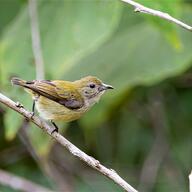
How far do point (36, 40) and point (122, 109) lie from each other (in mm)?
1844

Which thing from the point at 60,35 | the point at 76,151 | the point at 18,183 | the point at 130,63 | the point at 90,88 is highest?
the point at 130,63

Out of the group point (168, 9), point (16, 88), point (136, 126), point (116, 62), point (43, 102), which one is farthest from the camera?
point (136, 126)

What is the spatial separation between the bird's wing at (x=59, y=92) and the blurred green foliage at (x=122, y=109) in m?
0.63

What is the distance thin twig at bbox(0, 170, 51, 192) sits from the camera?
5434mm

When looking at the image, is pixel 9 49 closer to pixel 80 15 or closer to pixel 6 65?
pixel 6 65

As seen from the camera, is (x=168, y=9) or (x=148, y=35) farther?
(x=148, y=35)

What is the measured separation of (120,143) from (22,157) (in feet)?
3.06

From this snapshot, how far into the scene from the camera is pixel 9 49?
191 inches

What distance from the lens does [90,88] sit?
4617mm

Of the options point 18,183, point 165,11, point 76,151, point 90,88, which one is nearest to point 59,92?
point 90,88

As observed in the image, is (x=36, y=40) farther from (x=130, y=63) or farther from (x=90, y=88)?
(x=130, y=63)

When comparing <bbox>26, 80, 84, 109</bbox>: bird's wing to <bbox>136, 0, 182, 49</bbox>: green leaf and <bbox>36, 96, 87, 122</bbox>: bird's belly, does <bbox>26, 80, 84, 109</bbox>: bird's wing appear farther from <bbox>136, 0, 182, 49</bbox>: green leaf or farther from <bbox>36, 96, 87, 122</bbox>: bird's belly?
<bbox>136, 0, 182, 49</bbox>: green leaf

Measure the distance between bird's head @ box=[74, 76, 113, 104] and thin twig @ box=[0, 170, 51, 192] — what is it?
3.92 feet

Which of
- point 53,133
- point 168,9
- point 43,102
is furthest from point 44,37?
point 53,133
